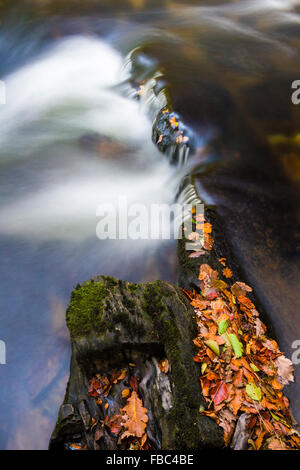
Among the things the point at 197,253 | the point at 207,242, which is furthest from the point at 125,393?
the point at 207,242

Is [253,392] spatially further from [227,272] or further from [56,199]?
[56,199]

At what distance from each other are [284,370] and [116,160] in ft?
16.1

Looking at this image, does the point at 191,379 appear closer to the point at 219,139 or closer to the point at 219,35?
the point at 219,139

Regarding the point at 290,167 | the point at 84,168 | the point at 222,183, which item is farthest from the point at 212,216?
the point at 84,168

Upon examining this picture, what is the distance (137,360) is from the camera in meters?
2.80

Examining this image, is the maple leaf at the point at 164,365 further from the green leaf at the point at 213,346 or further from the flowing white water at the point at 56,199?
the flowing white water at the point at 56,199

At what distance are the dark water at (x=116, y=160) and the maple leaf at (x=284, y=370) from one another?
0.16 m

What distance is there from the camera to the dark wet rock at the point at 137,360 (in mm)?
2441

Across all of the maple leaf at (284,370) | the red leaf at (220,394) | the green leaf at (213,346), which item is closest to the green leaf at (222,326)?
the green leaf at (213,346)

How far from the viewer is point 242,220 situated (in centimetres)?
461

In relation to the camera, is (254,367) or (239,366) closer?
(239,366)

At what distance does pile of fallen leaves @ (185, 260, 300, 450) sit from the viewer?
246cm
